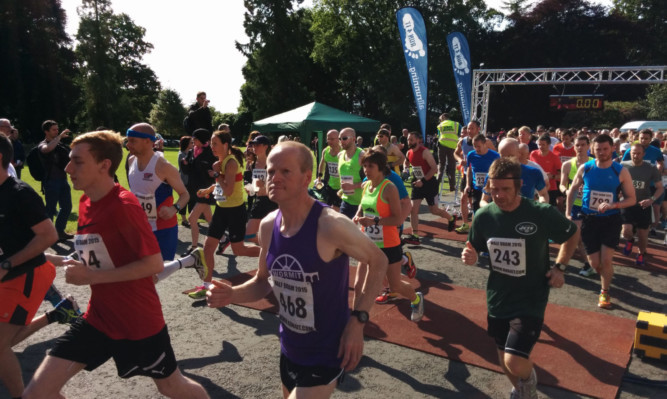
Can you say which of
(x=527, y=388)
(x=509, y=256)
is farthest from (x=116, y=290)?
(x=527, y=388)

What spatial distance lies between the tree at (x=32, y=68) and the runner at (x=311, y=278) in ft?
136

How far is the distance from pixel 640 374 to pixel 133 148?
5.22 meters

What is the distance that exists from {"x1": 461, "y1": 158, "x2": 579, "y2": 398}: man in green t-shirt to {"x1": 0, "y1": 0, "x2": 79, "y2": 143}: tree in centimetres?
4131

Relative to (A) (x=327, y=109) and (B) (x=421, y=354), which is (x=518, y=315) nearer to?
(B) (x=421, y=354)

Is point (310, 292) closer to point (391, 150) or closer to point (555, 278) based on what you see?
point (555, 278)

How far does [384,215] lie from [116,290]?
115 inches

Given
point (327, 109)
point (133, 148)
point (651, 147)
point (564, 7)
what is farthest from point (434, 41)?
point (133, 148)

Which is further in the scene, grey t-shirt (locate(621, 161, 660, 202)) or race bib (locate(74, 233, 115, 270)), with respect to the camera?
grey t-shirt (locate(621, 161, 660, 202))

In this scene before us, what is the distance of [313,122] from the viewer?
15727 millimetres

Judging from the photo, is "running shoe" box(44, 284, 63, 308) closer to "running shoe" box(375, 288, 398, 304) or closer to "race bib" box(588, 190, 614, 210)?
"running shoe" box(375, 288, 398, 304)

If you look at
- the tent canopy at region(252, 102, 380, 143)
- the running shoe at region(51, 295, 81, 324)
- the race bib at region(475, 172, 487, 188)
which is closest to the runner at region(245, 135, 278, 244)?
the running shoe at region(51, 295, 81, 324)

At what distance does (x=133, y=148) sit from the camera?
4.91 m

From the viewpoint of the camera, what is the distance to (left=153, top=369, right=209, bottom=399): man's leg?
2758mm

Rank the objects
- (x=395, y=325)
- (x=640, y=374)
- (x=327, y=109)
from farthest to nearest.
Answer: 1. (x=327, y=109)
2. (x=395, y=325)
3. (x=640, y=374)
